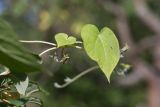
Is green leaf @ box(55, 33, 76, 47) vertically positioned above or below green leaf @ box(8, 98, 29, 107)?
above

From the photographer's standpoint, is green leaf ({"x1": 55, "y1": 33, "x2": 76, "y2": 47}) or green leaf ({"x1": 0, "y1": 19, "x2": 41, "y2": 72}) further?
green leaf ({"x1": 55, "y1": 33, "x2": 76, "y2": 47})

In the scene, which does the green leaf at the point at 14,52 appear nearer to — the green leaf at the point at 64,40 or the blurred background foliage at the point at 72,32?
the green leaf at the point at 64,40

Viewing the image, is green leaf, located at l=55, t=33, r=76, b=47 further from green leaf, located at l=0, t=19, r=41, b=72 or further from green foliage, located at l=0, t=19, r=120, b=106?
green leaf, located at l=0, t=19, r=41, b=72

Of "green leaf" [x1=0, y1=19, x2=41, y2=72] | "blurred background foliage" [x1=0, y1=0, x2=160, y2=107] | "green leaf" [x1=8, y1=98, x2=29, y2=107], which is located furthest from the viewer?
"blurred background foliage" [x1=0, y1=0, x2=160, y2=107]

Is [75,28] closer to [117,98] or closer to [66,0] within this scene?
[66,0]

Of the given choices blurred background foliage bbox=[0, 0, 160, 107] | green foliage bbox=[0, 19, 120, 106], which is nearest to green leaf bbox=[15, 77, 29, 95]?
green foliage bbox=[0, 19, 120, 106]

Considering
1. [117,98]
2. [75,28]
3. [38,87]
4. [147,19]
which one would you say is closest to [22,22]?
[75,28]

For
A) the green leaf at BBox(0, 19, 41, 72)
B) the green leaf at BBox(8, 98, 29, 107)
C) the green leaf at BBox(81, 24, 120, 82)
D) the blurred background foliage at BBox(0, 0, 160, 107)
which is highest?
the blurred background foliage at BBox(0, 0, 160, 107)
